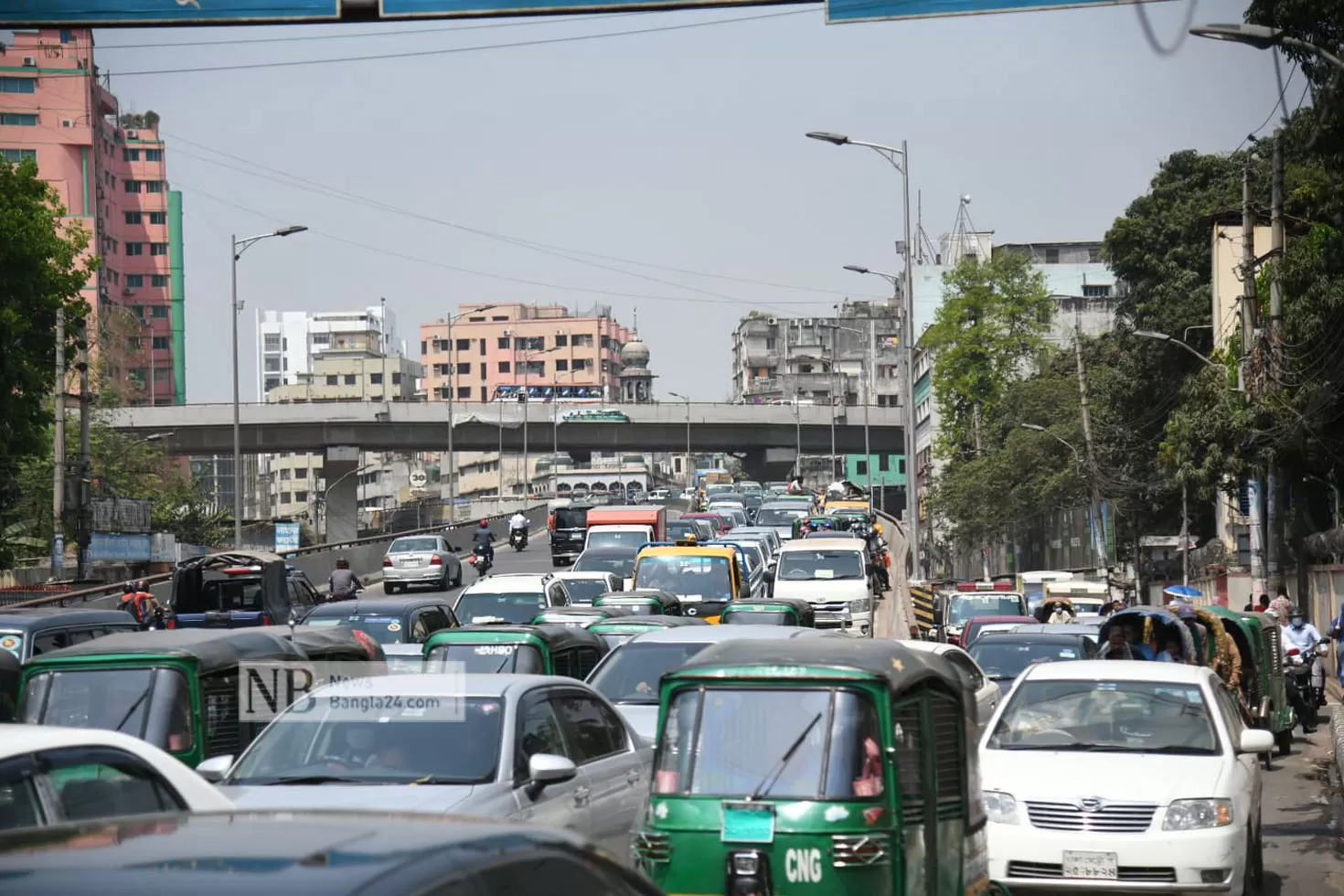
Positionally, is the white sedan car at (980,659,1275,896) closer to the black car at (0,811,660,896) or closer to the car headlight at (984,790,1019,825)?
the car headlight at (984,790,1019,825)

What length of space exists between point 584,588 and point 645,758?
1952cm

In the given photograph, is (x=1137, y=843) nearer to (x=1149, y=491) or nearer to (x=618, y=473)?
(x=1149, y=491)

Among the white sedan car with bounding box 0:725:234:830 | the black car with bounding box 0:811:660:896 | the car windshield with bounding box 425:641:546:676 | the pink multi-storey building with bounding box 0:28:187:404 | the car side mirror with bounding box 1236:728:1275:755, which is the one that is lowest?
the car side mirror with bounding box 1236:728:1275:755

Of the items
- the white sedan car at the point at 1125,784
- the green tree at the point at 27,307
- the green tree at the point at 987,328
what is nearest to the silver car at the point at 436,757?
the white sedan car at the point at 1125,784

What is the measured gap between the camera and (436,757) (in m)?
9.47

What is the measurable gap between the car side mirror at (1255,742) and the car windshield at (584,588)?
1918cm

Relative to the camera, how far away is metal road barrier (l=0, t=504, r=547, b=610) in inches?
1304

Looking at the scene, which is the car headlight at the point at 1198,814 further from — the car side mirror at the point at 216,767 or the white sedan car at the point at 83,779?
the white sedan car at the point at 83,779

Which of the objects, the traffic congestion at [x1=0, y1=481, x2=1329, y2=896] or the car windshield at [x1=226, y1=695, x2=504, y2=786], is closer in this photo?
the traffic congestion at [x1=0, y1=481, x2=1329, y2=896]

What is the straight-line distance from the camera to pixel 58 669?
38.9 ft

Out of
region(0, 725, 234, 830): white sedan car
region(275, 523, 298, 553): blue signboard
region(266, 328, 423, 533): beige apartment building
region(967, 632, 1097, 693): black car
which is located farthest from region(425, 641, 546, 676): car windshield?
region(266, 328, 423, 533): beige apartment building

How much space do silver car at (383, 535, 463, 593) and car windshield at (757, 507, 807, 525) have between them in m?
16.1

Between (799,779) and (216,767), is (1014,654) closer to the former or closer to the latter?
(799,779)

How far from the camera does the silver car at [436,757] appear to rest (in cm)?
900
